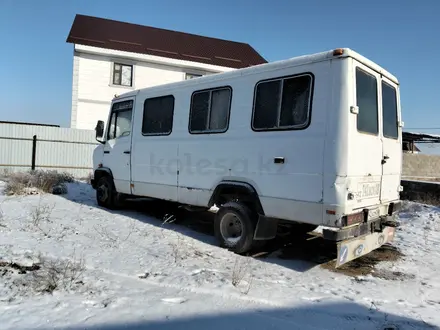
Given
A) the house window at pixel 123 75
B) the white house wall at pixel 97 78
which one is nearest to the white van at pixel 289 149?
the white house wall at pixel 97 78

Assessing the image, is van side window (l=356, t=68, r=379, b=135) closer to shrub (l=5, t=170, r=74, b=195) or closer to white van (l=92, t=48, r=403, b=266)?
white van (l=92, t=48, r=403, b=266)

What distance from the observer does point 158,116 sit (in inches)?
289

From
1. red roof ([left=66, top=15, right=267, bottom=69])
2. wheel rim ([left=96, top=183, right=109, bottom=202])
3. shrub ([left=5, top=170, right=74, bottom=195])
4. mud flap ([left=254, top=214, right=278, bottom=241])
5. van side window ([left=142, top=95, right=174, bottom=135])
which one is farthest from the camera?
red roof ([left=66, top=15, right=267, bottom=69])

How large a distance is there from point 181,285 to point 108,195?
5.25 m

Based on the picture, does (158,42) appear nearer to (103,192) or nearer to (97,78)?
(97,78)

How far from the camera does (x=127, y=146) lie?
8125mm

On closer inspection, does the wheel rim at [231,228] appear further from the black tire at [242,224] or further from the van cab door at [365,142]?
the van cab door at [365,142]

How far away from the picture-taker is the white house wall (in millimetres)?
20297

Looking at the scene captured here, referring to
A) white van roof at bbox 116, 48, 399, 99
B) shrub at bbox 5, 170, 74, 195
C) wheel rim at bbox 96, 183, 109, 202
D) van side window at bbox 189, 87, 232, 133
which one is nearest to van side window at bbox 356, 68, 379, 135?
white van roof at bbox 116, 48, 399, 99

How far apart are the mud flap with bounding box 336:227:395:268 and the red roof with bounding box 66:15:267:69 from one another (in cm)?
1859

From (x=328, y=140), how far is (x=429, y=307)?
2.14m

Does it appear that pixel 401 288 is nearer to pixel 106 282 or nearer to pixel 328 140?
pixel 328 140

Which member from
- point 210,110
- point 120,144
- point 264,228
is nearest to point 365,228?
point 264,228

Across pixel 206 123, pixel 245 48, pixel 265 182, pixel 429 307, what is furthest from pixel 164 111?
pixel 245 48
